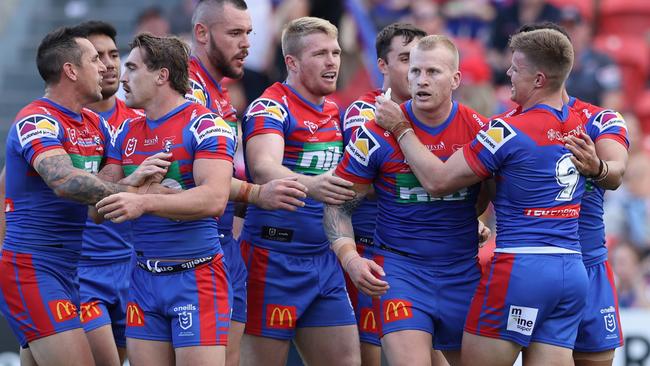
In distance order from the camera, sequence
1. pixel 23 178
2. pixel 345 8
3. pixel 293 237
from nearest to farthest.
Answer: pixel 23 178, pixel 293 237, pixel 345 8

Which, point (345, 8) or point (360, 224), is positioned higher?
point (345, 8)

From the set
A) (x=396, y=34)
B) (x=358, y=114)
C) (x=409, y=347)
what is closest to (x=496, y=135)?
(x=409, y=347)

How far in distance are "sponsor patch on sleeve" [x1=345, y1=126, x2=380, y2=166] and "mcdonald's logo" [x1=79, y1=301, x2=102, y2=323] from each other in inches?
86.9

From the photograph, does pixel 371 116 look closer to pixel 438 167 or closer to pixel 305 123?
pixel 305 123

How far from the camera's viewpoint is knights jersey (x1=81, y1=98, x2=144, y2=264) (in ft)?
26.7

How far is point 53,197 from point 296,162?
163cm

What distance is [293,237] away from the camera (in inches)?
305

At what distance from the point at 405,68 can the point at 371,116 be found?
0.44 m

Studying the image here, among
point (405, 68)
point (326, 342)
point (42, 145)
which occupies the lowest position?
point (326, 342)

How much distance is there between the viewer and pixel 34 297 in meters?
7.05

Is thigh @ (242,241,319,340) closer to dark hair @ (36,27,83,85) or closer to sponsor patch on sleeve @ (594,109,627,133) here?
dark hair @ (36,27,83,85)

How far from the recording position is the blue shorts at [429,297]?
22.1 feet

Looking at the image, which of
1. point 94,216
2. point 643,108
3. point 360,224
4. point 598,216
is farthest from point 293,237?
point 643,108

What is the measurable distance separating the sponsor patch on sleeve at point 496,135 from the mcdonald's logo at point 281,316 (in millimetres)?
1952
